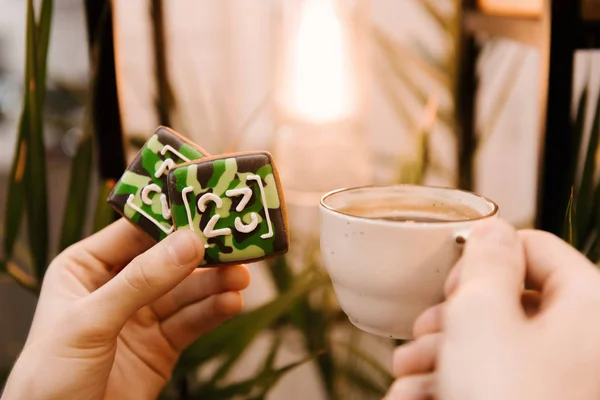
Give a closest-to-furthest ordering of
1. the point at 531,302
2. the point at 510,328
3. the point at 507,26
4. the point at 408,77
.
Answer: the point at 510,328, the point at 531,302, the point at 507,26, the point at 408,77

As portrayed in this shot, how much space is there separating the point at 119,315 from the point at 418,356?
0.30 meters

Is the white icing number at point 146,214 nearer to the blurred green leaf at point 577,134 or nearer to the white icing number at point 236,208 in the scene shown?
the white icing number at point 236,208

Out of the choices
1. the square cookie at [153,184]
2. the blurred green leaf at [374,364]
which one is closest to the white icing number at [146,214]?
the square cookie at [153,184]

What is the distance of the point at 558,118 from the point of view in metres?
0.75

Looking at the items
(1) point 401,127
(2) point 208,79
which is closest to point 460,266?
(1) point 401,127

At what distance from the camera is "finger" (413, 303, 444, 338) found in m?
0.50

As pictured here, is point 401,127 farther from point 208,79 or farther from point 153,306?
point 153,306

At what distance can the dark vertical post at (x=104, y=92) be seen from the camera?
0.85m

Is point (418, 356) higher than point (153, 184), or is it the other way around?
point (153, 184)

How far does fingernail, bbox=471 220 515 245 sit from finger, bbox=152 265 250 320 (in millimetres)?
355

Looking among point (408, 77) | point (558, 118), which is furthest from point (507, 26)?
point (408, 77)

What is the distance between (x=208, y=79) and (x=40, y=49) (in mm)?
922

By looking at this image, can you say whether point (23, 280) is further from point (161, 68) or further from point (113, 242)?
point (161, 68)

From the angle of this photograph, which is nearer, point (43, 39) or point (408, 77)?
point (43, 39)
